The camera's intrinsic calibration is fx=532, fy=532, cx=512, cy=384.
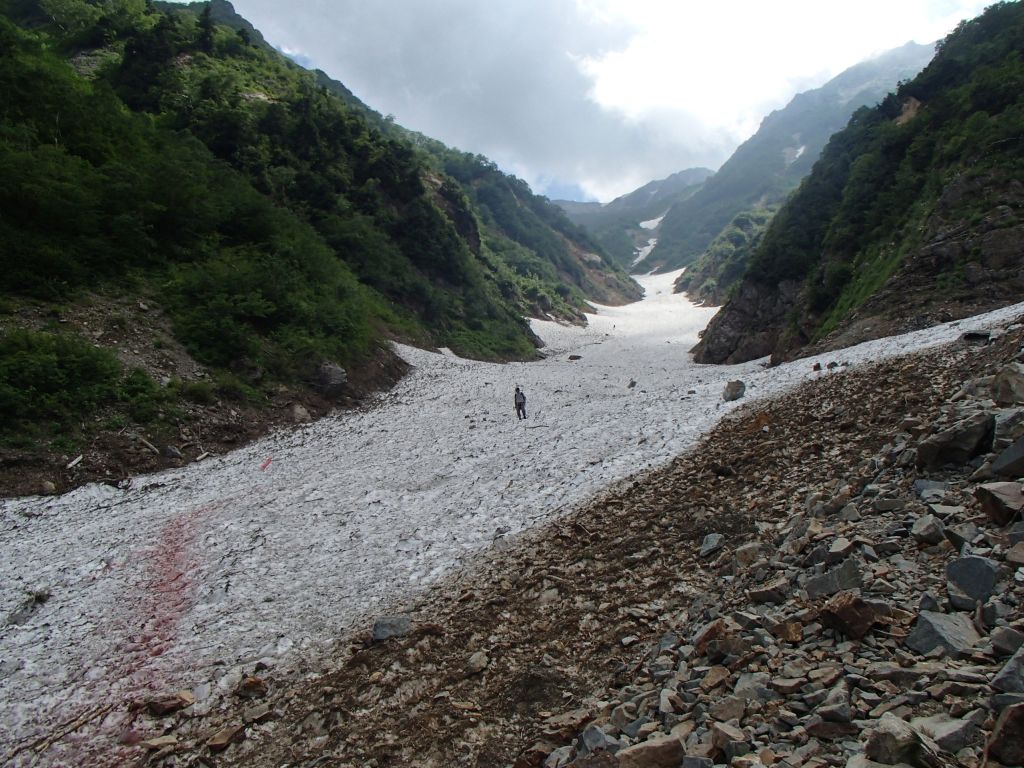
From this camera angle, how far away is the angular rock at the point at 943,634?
11.3ft

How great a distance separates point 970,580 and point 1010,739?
5.82 feet

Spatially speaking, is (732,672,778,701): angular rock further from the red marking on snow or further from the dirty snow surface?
the red marking on snow

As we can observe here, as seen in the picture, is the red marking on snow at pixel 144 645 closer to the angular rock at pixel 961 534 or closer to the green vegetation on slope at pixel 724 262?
the angular rock at pixel 961 534

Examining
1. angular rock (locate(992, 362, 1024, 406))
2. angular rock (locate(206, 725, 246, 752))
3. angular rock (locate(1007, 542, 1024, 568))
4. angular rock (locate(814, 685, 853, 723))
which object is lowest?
angular rock (locate(206, 725, 246, 752))

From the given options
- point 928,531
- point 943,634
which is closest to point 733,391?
point 928,531

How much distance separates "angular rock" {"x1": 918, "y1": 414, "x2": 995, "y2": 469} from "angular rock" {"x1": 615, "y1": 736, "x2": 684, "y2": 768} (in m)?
4.52

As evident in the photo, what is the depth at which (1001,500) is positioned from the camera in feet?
14.7

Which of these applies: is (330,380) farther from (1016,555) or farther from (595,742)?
(1016,555)

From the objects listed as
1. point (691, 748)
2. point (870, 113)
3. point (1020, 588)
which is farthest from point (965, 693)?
point (870, 113)

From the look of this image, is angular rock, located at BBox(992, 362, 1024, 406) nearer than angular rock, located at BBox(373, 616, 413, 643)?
Yes

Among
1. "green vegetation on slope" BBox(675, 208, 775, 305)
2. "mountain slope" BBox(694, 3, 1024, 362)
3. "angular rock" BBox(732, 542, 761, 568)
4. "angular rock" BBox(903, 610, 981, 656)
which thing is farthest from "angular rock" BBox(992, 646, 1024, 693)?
"green vegetation on slope" BBox(675, 208, 775, 305)

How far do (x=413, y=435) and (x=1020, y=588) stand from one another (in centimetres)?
1582

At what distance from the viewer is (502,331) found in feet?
152

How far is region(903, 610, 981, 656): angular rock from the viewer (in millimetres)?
3430
